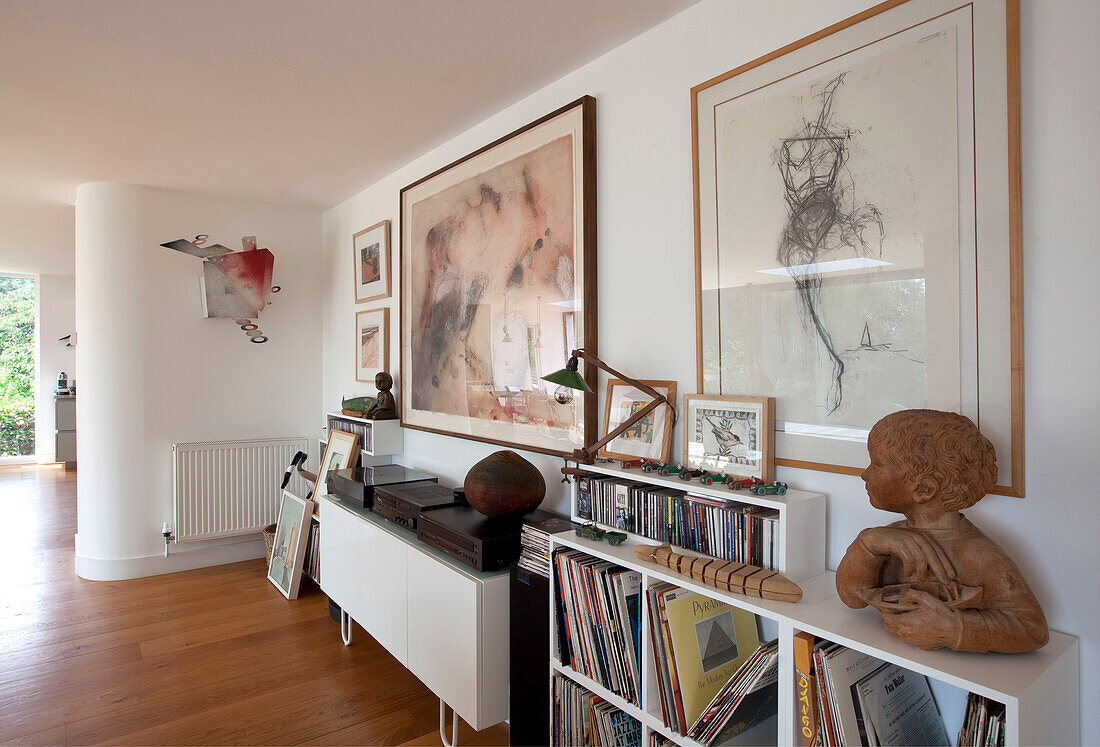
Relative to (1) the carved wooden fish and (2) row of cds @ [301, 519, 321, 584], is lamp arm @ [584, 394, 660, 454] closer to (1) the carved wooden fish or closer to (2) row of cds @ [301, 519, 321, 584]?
(1) the carved wooden fish

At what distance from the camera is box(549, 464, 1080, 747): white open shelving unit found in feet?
3.47

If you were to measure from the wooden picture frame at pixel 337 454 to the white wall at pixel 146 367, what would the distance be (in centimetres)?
85

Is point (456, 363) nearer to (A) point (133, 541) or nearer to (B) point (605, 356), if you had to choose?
(B) point (605, 356)

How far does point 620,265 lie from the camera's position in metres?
2.26

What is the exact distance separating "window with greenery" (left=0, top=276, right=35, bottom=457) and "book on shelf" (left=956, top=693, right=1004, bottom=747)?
11.0m

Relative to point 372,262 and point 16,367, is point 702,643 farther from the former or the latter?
point 16,367

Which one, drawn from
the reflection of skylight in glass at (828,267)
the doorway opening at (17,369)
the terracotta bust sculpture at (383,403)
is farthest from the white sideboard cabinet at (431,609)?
the doorway opening at (17,369)

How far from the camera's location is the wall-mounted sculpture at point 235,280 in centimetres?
422

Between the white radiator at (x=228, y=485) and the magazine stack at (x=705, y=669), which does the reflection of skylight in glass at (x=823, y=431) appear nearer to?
the magazine stack at (x=705, y=669)

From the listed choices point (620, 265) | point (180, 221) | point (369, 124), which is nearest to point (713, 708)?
point (620, 265)

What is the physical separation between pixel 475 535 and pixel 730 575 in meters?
0.97

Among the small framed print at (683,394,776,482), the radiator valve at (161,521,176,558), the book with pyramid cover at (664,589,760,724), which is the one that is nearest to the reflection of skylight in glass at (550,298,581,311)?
the small framed print at (683,394,776,482)

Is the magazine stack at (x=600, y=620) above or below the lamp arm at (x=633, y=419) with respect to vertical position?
below

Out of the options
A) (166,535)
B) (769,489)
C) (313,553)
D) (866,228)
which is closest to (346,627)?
(313,553)
